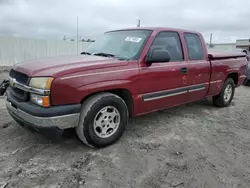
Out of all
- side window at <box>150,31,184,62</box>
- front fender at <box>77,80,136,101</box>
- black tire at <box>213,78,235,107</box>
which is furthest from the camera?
black tire at <box>213,78,235,107</box>

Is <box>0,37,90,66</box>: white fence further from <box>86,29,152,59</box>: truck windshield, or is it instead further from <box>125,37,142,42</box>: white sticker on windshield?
<box>125,37,142,42</box>: white sticker on windshield

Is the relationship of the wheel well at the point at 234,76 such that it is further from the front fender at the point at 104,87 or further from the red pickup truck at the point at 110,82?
the front fender at the point at 104,87

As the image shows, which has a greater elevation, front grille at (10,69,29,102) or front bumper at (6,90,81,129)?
front grille at (10,69,29,102)

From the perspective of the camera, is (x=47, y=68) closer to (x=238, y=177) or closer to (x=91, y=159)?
(x=91, y=159)

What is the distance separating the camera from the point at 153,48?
3.73 meters

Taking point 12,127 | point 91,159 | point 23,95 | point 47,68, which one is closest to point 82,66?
point 47,68

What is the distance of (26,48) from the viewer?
13391 mm

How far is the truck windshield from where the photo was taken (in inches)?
144

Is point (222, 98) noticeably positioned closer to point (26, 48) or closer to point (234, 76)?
point (234, 76)

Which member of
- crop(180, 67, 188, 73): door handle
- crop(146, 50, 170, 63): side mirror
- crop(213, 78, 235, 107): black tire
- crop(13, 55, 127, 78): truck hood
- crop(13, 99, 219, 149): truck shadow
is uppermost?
crop(146, 50, 170, 63): side mirror

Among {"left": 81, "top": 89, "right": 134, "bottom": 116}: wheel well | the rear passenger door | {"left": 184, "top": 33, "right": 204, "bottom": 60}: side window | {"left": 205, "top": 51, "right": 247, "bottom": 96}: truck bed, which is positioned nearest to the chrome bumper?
{"left": 81, "top": 89, "right": 134, "bottom": 116}: wheel well

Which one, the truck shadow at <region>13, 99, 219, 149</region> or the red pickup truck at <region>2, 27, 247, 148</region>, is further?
the truck shadow at <region>13, 99, 219, 149</region>

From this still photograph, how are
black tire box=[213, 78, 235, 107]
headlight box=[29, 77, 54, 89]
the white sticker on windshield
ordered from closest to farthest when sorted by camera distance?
headlight box=[29, 77, 54, 89], the white sticker on windshield, black tire box=[213, 78, 235, 107]

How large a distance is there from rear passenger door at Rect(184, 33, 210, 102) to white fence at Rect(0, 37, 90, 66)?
1113 cm
